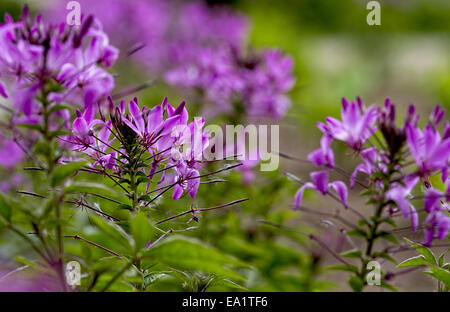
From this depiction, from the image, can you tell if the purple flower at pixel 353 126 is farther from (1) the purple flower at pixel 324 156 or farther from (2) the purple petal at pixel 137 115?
(2) the purple petal at pixel 137 115

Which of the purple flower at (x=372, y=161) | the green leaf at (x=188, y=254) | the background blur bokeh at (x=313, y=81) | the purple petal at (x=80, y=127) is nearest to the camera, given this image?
the green leaf at (x=188, y=254)

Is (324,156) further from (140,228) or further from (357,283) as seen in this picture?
(140,228)

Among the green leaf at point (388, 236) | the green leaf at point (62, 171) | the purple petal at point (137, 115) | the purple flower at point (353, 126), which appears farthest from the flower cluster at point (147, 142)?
the green leaf at point (388, 236)

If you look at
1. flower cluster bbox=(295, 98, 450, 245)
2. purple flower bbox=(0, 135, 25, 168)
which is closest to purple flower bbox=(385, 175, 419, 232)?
flower cluster bbox=(295, 98, 450, 245)

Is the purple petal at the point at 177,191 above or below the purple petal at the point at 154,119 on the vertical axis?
below

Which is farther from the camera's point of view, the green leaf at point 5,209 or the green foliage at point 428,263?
the green foliage at point 428,263

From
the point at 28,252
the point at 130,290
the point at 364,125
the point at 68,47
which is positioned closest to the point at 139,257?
the point at 130,290

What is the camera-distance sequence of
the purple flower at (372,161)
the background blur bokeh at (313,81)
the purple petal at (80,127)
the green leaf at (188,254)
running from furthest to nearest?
the background blur bokeh at (313,81) < the purple flower at (372,161) < the purple petal at (80,127) < the green leaf at (188,254)
